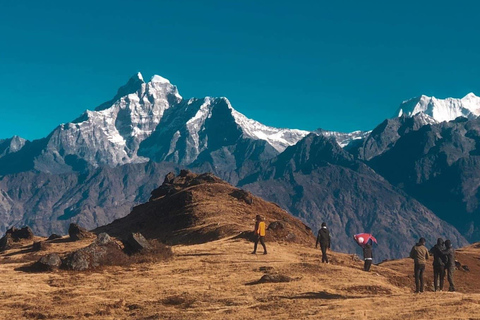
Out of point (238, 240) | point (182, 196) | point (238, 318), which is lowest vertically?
point (238, 318)

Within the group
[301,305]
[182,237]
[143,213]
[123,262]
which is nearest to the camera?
[301,305]

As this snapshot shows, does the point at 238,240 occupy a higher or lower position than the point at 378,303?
higher

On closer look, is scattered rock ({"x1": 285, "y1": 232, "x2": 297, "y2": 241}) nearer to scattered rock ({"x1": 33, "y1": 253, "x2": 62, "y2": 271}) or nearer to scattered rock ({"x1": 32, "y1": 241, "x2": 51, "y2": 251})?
scattered rock ({"x1": 33, "y1": 253, "x2": 62, "y2": 271})

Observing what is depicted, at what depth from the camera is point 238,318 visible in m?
27.5

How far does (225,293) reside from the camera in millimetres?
33656

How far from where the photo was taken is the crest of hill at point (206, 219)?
202 feet

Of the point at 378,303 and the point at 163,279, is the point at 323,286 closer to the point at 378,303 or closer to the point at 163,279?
the point at 378,303

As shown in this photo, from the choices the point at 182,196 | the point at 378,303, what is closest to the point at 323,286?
the point at 378,303

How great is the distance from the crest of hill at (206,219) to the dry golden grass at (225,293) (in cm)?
1345

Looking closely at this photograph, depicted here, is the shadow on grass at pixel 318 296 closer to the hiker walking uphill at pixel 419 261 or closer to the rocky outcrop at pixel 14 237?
the hiker walking uphill at pixel 419 261

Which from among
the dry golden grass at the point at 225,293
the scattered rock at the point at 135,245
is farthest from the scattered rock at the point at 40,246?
the dry golden grass at the point at 225,293

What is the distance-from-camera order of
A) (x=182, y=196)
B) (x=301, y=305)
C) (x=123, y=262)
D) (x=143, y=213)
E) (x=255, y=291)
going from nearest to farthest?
(x=301, y=305) → (x=255, y=291) → (x=123, y=262) → (x=182, y=196) → (x=143, y=213)

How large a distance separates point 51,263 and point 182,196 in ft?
144

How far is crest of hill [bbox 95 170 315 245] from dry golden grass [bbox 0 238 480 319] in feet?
44.1
